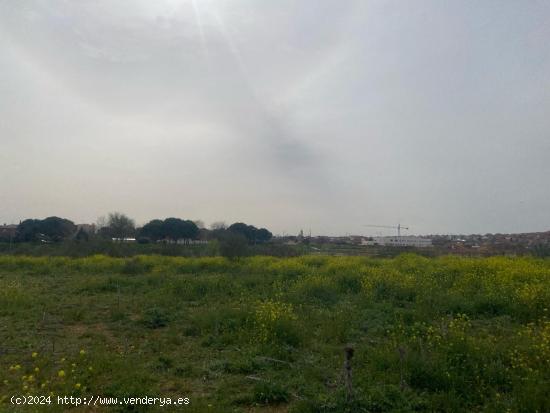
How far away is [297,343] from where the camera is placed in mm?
5848

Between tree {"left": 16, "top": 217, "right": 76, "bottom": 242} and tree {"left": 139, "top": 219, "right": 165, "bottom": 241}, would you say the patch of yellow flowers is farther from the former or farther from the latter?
tree {"left": 139, "top": 219, "right": 165, "bottom": 241}

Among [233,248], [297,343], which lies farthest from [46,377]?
[233,248]

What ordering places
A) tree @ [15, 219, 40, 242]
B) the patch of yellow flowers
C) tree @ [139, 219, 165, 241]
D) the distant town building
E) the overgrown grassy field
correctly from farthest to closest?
tree @ [139, 219, 165, 241], the distant town building, tree @ [15, 219, 40, 242], the patch of yellow flowers, the overgrown grassy field

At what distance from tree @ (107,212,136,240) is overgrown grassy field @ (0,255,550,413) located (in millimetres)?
24479

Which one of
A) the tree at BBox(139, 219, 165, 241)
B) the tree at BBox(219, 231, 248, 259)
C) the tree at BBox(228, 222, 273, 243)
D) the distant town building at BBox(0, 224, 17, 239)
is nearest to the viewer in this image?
the tree at BBox(219, 231, 248, 259)

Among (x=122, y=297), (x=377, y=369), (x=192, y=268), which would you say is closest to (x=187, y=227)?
(x=192, y=268)

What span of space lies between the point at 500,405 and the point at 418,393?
2.40 ft

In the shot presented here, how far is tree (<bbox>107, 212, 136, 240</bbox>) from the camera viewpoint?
34.7 m

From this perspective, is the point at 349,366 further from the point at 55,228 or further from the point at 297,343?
the point at 55,228

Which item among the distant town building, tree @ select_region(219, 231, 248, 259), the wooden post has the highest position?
the distant town building

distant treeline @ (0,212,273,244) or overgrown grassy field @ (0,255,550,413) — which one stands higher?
distant treeline @ (0,212,273,244)

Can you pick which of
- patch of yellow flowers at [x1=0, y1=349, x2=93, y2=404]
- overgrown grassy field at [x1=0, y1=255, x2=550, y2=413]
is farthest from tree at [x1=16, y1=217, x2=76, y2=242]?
patch of yellow flowers at [x1=0, y1=349, x2=93, y2=404]

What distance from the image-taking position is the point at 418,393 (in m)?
4.04

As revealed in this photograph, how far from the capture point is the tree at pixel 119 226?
34688 millimetres
